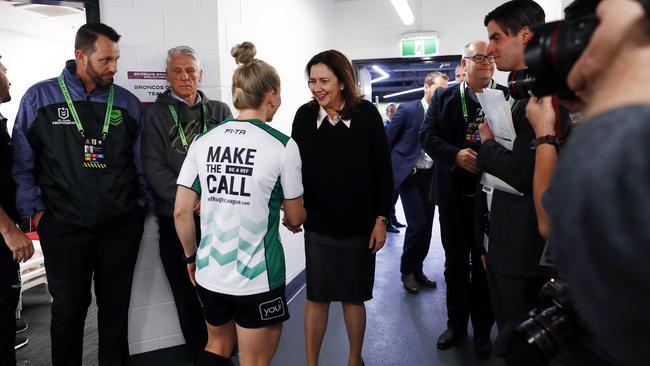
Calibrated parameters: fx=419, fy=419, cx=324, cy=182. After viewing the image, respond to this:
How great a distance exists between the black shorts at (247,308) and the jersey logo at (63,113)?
110cm

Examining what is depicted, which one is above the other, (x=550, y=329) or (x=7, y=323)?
(x=550, y=329)

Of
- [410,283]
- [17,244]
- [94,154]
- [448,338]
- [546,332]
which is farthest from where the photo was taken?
[410,283]

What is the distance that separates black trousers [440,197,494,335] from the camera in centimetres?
245

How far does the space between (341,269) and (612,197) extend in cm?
171

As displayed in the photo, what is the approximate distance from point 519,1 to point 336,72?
81cm

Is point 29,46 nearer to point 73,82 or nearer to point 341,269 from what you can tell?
point 73,82

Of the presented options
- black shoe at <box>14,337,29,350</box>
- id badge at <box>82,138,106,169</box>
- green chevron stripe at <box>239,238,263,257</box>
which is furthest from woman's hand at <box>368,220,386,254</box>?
black shoe at <box>14,337,29,350</box>

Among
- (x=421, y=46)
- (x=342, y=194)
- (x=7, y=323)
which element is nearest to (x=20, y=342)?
(x=7, y=323)

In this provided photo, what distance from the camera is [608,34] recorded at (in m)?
0.44

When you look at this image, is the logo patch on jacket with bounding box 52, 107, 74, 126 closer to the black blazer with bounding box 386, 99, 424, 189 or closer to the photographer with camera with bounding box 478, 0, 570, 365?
the photographer with camera with bounding box 478, 0, 570, 365

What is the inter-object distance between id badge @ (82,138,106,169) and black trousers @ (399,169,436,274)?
95.6 inches

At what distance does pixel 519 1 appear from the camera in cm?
160

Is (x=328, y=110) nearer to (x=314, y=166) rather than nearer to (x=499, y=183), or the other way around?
(x=314, y=166)

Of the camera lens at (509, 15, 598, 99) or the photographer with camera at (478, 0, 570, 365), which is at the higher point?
the camera lens at (509, 15, 598, 99)
